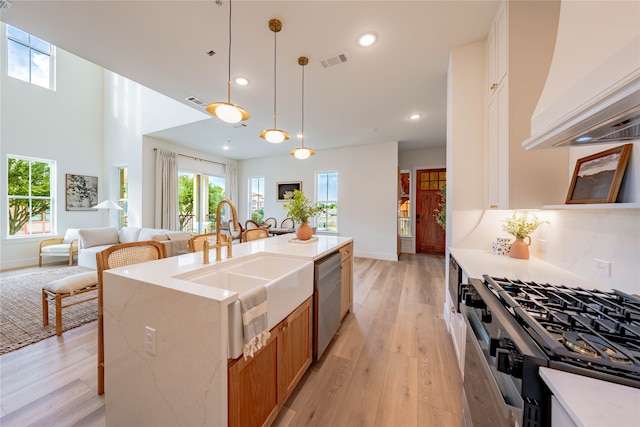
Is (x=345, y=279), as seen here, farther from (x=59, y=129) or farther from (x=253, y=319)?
(x=59, y=129)

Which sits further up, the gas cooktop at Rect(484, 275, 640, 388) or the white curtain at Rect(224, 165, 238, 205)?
the white curtain at Rect(224, 165, 238, 205)

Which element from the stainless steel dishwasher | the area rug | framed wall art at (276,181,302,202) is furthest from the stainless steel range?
framed wall art at (276,181,302,202)

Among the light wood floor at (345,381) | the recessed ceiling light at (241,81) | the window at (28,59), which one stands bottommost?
the light wood floor at (345,381)

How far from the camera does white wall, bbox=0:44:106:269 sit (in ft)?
15.8

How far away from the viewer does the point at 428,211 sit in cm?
630

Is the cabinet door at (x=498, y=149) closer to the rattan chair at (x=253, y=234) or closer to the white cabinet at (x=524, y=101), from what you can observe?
the white cabinet at (x=524, y=101)

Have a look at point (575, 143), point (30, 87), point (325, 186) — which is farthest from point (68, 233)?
point (575, 143)

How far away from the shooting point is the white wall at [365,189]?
5629 mm

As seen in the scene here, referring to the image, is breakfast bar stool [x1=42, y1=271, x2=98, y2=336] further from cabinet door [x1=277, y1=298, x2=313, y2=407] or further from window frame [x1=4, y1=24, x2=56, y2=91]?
window frame [x1=4, y1=24, x2=56, y2=91]

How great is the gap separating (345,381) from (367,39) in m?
3.07

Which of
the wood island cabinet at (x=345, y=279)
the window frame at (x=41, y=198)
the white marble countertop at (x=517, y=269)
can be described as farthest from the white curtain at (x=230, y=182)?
the white marble countertop at (x=517, y=269)

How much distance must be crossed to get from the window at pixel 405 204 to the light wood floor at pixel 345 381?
3.95 m

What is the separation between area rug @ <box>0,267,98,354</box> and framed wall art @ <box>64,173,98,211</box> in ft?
8.36

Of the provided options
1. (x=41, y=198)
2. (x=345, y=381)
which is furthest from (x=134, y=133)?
(x=345, y=381)
